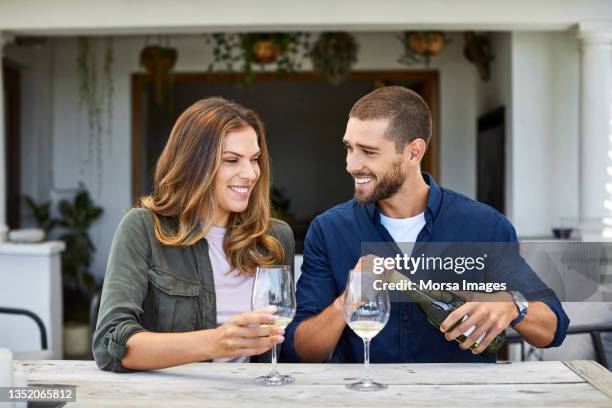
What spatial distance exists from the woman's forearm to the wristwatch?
2.20ft

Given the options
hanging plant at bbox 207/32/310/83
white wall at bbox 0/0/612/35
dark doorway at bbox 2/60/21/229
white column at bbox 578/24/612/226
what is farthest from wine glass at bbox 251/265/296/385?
dark doorway at bbox 2/60/21/229

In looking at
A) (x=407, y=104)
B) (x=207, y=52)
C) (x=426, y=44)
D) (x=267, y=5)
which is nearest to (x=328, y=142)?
(x=207, y=52)

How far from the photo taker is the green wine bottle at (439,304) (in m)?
1.76

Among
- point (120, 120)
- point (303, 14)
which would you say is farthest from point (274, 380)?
point (120, 120)

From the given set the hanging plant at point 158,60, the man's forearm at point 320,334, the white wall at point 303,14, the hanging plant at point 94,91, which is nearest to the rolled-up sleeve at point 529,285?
the man's forearm at point 320,334

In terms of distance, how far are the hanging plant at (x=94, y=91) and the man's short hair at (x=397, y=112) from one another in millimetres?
4834

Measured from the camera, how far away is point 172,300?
2068mm

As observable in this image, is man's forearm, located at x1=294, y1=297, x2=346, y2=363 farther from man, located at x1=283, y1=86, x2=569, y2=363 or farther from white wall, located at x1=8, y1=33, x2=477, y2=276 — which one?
white wall, located at x1=8, y1=33, x2=477, y2=276

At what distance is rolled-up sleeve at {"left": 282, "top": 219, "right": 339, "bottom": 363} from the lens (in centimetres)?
208

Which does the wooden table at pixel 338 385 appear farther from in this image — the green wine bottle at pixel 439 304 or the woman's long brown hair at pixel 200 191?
the woman's long brown hair at pixel 200 191

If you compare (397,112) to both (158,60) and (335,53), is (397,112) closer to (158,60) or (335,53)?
(335,53)

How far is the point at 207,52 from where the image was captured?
6.63 meters

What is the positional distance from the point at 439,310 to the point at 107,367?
28.7 inches

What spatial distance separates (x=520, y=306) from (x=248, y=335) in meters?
0.64
